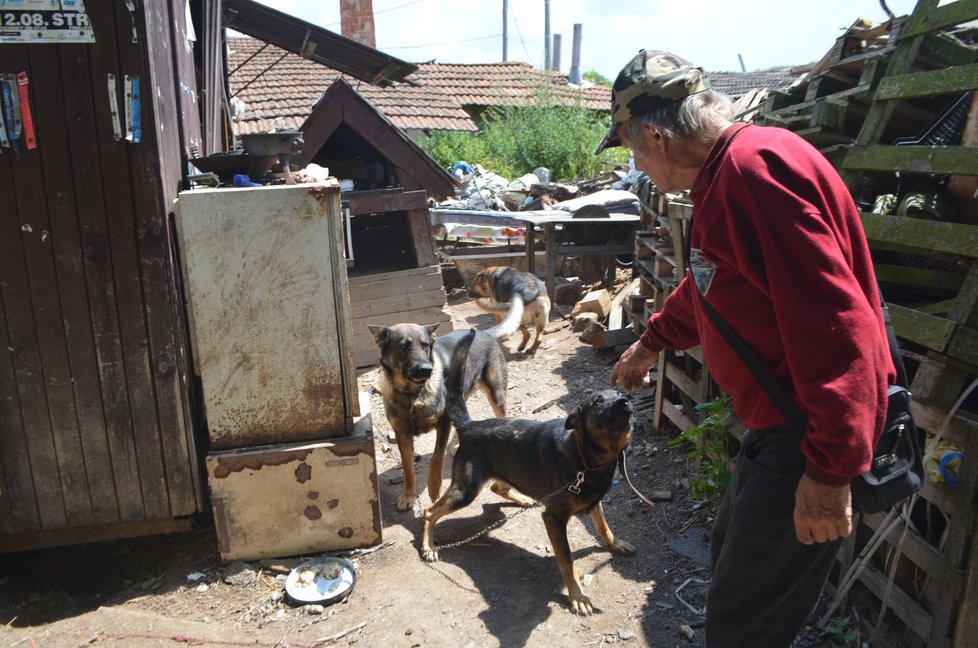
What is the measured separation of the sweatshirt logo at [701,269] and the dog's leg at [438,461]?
3.13m

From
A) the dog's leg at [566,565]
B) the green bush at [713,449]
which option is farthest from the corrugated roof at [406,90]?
the dog's leg at [566,565]

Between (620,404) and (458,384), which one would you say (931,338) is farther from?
(458,384)

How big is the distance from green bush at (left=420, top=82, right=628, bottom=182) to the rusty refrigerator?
1354 centimetres

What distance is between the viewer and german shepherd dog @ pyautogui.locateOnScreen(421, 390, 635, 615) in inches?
144

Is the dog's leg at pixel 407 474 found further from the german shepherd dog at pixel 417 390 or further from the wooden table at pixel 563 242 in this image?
the wooden table at pixel 563 242

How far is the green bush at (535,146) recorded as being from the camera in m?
17.6

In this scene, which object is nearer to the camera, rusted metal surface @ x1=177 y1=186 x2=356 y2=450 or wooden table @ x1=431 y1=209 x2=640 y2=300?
rusted metal surface @ x1=177 y1=186 x2=356 y2=450

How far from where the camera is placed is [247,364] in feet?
12.9

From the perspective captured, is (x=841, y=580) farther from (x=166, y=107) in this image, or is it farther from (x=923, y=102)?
(x=166, y=107)

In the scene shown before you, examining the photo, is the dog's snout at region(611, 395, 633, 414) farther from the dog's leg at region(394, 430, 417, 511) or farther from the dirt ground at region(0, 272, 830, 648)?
the dog's leg at region(394, 430, 417, 511)

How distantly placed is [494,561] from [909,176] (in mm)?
3250

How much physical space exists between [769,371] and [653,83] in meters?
0.92

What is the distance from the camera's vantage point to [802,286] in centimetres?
166

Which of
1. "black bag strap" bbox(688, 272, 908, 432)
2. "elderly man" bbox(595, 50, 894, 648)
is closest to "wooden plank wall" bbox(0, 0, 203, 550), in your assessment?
"elderly man" bbox(595, 50, 894, 648)
